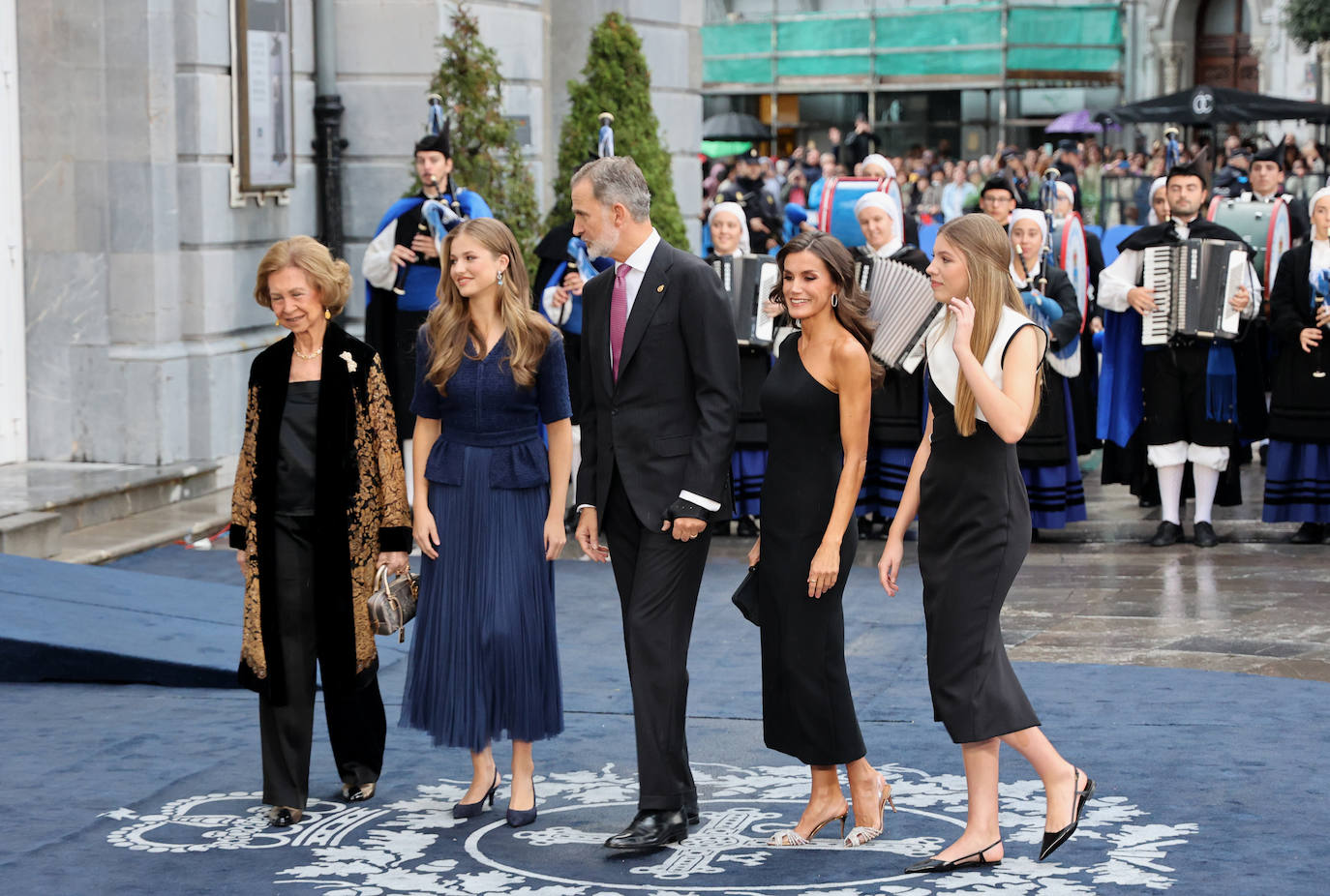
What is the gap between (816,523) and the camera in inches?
211

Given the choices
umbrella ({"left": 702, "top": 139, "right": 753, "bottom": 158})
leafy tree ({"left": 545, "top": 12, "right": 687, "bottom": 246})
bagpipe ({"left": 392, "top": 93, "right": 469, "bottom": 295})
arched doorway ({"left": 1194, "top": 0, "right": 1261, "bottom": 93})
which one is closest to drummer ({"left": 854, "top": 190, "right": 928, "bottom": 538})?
bagpipe ({"left": 392, "top": 93, "right": 469, "bottom": 295})

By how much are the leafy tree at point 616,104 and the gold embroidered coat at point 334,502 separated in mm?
6787

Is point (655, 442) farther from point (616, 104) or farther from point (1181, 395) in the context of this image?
point (616, 104)

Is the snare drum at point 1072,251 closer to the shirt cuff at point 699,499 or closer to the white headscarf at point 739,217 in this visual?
the white headscarf at point 739,217

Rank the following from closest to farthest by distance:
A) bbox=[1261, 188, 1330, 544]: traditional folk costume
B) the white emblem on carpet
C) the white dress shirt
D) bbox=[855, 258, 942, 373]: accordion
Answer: the white emblem on carpet < the white dress shirt < bbox=[855, 258, 942, 373]: accordion < bbox=[1261, 188, 1330, 544]: traditional folk costume

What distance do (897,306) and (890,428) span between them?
139 centimetres

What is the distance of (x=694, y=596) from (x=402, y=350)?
539 centimetres

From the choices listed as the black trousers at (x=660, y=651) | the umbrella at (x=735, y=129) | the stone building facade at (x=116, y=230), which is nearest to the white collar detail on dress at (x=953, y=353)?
the black trousers at (x=660, y=651)

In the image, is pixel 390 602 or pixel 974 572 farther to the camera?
pixel 390 602

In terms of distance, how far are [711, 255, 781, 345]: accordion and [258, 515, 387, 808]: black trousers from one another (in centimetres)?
514

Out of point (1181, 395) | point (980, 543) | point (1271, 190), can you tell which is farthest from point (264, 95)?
point (980, 543)

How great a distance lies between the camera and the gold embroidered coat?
18.6 ft

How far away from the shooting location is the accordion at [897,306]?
9.34m

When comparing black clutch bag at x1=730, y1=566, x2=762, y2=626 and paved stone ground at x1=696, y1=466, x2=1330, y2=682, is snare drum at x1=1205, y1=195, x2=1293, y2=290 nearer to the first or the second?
paved stone ground at x1=696, y1=466, x2=1330, y2=682
